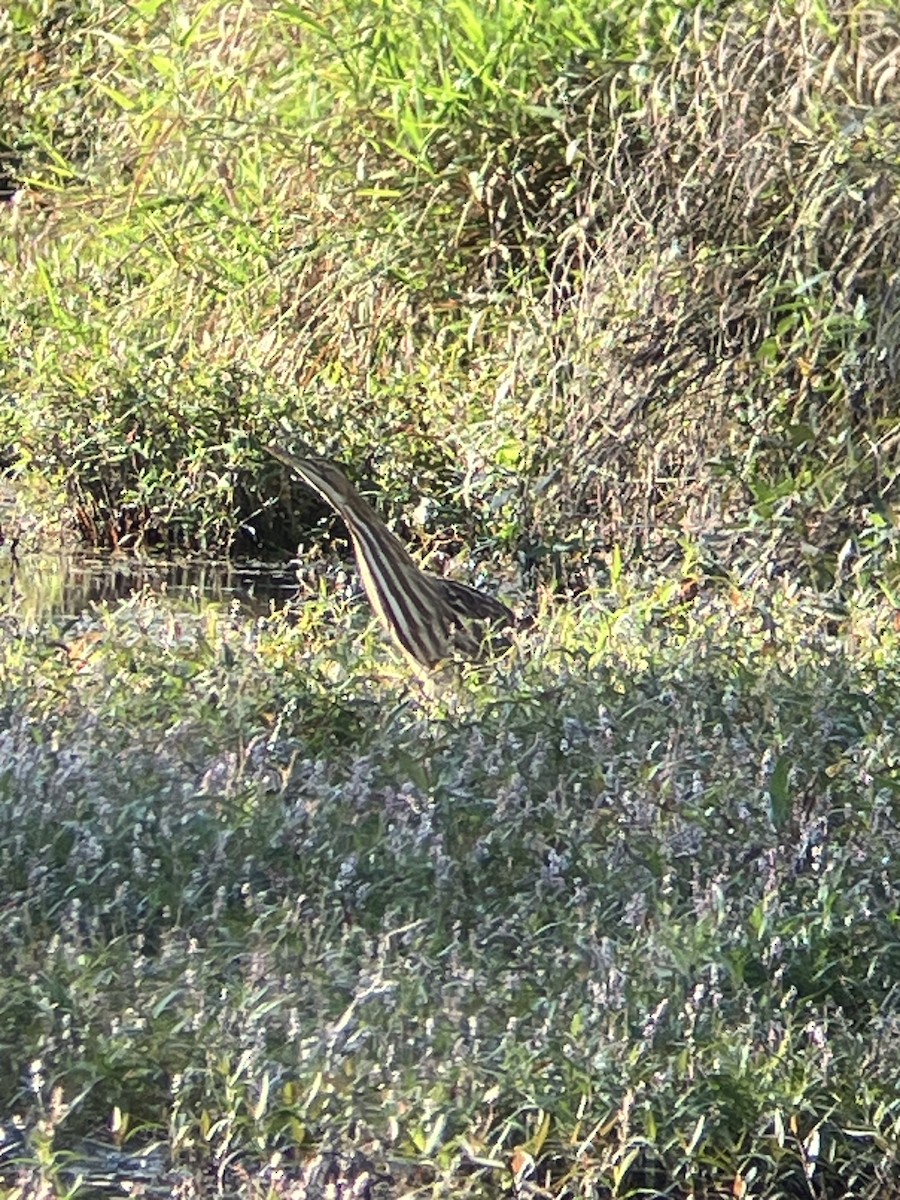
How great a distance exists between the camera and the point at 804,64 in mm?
7309

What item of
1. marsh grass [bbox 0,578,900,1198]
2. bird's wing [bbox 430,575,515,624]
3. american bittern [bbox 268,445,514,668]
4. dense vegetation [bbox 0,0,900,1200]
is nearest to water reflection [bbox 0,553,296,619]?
dense vegetation [bbox 0,0,900,1200]

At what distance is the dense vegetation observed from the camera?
11.5ft

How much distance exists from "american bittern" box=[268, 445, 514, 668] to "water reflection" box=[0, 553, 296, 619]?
4.14 ft

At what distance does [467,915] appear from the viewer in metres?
4.27

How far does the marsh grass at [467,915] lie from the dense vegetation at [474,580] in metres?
0.01

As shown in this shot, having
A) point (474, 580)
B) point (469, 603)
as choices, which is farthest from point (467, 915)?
point (474, 580)

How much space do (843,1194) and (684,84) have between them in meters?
4.86

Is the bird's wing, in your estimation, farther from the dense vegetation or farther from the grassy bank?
the grassy bank

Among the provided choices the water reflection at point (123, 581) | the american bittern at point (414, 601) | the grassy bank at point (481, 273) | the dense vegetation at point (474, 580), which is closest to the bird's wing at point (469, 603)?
the american bittern at point (414, 601)

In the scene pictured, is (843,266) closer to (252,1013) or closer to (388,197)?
(388,197)

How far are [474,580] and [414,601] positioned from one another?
1.05 m

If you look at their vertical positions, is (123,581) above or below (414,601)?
below

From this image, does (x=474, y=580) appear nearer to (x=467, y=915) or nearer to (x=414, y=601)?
(x=414, y=601)

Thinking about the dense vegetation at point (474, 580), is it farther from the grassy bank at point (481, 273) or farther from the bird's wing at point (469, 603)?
the bird's wing at point (469, 603)
